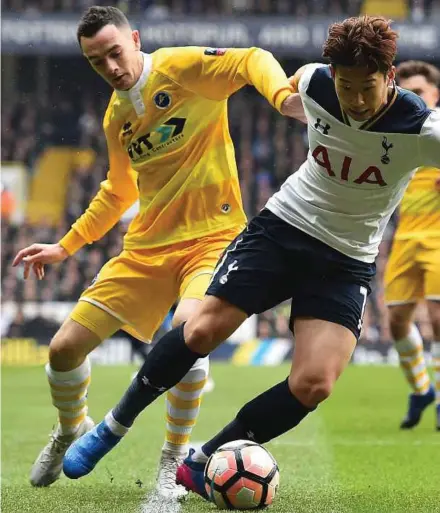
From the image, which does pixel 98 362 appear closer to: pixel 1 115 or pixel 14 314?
pixel 14 314

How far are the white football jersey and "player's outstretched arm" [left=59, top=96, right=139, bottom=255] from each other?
125cm

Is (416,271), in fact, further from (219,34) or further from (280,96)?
(219,34)

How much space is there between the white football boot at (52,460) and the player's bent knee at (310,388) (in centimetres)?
161

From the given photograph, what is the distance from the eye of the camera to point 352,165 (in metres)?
4.64

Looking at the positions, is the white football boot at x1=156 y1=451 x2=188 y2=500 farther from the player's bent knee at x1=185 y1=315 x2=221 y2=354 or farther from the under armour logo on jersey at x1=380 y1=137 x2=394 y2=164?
the under armour logo on jersey at x1=380 y1=137 x2=394 y2=164

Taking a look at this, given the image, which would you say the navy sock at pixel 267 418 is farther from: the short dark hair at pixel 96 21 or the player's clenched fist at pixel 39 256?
the short dark hair at pixel 96 21

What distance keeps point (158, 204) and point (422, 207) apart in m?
3.25

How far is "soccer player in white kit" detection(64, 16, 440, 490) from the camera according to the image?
4.54m

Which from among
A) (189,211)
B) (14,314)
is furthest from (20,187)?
(189,211)

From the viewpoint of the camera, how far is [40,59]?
25812mm

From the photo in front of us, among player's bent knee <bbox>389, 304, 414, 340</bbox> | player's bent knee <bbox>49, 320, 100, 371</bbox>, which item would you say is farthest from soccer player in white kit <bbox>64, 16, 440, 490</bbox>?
player's bent knee <bbox>389, 304, 414, 340</bbox>

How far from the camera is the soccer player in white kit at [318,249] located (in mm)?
4543

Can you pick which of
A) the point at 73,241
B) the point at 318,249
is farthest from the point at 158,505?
the point at 73,241

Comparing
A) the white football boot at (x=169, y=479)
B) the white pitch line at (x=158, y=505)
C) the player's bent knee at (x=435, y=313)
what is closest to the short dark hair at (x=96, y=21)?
the white football boot at (x=169, y=479)
